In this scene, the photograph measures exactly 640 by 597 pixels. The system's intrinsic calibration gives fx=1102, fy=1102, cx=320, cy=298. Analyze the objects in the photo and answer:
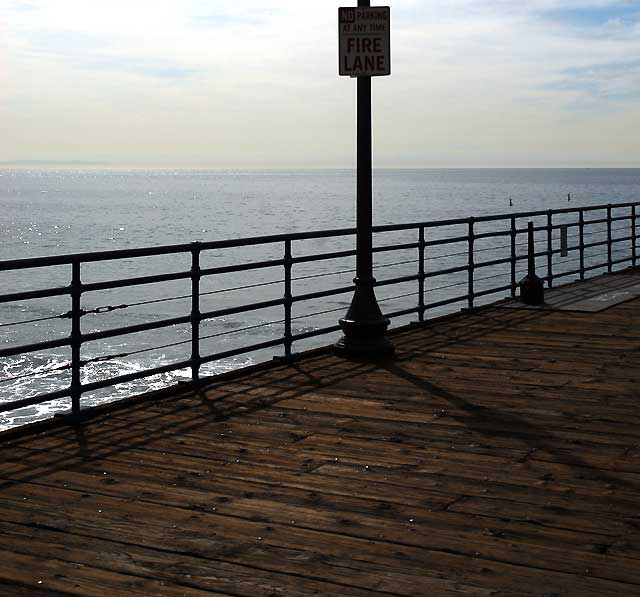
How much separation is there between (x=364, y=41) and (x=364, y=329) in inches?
106

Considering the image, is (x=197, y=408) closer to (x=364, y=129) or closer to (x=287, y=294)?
(x=287, y=294)

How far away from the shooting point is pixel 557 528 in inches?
213

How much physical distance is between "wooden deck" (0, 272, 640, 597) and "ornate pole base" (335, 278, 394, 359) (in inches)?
29.0

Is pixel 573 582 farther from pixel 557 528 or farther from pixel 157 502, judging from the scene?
pixel 157 502

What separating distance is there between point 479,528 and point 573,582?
0.78 meters

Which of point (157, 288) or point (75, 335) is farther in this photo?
point (157, 288)

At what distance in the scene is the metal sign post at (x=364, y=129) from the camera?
33.3 feet

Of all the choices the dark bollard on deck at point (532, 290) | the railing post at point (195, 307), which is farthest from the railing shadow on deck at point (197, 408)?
the dark bollard on deck at point (532, 290)

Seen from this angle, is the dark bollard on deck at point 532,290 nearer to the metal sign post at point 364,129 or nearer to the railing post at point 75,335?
the metal sign post at point 364,129

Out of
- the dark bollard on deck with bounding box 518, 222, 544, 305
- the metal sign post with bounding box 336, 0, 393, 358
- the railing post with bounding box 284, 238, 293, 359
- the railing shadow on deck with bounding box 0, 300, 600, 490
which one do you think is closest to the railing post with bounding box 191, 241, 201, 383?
the railing shadow on deck with bounding box 0, 300, 600, 490


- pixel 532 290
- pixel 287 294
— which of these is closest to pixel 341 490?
pixel 287 294

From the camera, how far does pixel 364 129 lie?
400 inches

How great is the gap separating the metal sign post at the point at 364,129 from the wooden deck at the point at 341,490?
825mm

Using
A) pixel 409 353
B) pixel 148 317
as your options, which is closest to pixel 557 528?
pixel 409 353
